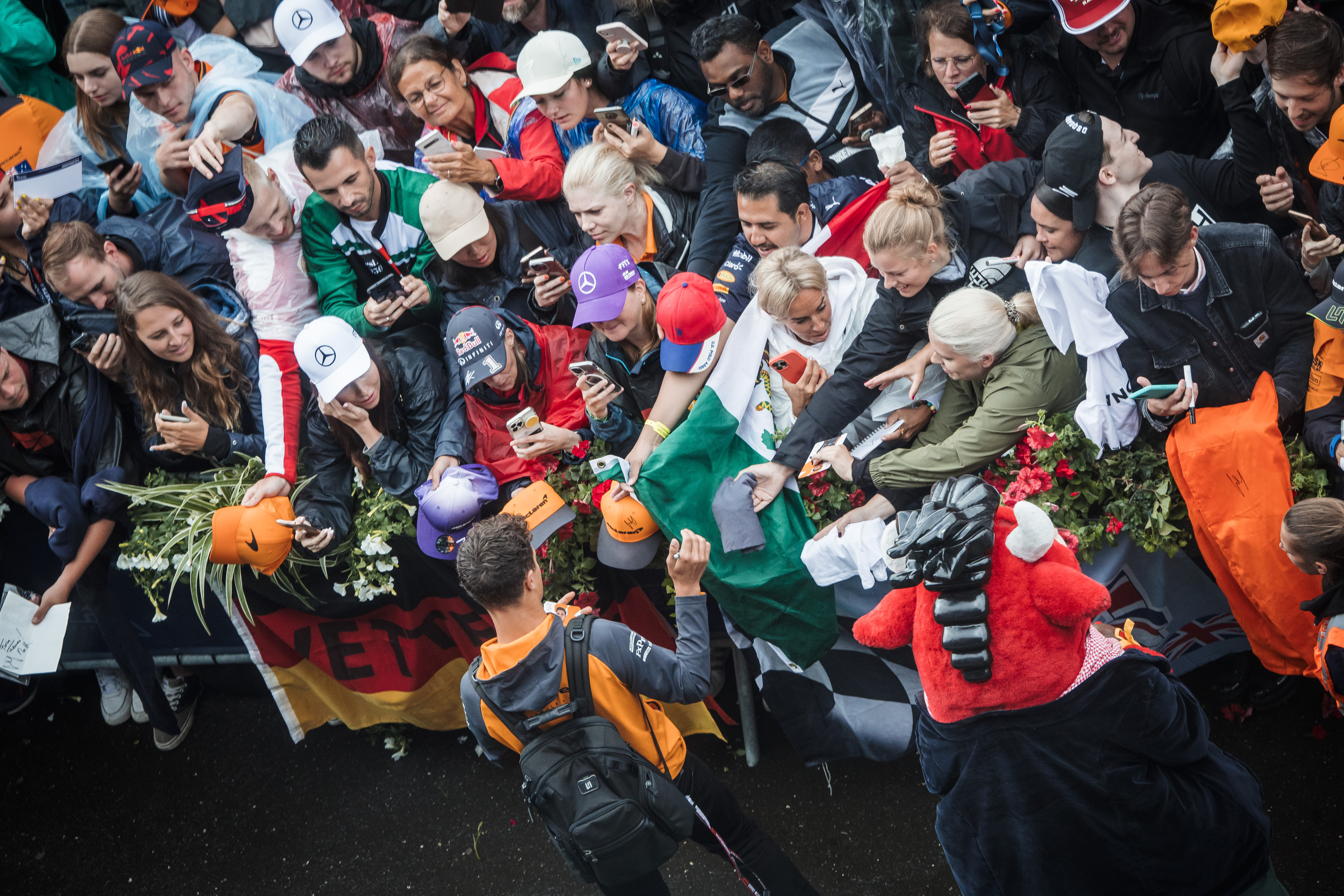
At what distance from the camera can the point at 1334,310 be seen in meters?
2.87

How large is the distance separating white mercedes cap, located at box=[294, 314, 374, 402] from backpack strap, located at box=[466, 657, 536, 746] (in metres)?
1.55

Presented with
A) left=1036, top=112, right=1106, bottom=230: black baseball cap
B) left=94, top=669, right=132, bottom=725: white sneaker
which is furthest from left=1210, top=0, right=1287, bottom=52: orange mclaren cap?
left=94, top=669, right=132, bottom=725: white sneaker

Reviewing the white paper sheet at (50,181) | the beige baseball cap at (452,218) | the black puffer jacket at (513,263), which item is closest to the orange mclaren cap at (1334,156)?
the black puffer jacket at (513,263)

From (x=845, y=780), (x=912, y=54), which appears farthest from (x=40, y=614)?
(x=912, y=54)

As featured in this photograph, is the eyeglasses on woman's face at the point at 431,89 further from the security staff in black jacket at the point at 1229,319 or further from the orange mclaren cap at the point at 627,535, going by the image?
the security staff in black jacket at the point at 1229,319

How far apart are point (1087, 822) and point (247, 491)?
327cm

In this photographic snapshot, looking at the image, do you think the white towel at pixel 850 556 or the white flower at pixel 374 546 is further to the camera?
the white flower at pixel 374 546

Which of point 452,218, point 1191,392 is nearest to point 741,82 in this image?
point 452,218

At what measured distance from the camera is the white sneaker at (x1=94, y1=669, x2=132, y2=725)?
209 inches

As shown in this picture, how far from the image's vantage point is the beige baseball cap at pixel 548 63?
14.3ft

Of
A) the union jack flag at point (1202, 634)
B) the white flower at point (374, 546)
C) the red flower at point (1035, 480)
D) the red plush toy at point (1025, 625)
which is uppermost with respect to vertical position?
the red plush toy at point (1025, 625)

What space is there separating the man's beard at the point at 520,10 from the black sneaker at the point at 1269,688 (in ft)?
13.8

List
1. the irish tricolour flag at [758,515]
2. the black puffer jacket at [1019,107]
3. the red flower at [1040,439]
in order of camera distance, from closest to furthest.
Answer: the red flower at [1040,439]
the irish tricolour flag at [758,515]
the black puffer jacket at [1019,107]

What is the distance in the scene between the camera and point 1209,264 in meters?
3.04
